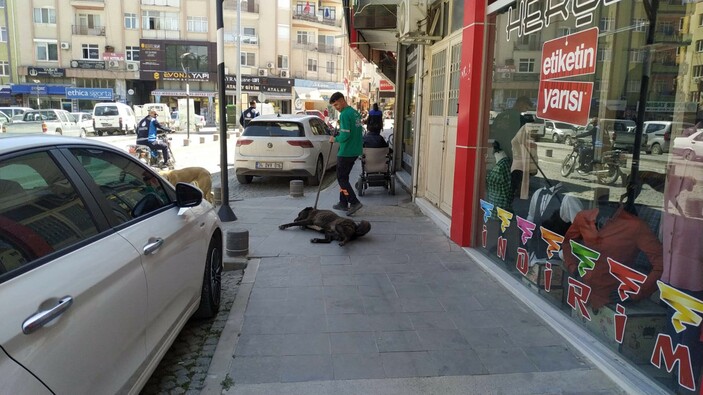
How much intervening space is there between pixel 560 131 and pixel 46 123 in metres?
25.0

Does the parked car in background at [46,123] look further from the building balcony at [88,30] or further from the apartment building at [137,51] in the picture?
the building balcony at [88,30]

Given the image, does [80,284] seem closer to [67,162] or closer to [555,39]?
[67,162]

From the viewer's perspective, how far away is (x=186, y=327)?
4207 millimetres

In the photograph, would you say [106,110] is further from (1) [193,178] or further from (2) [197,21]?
(1) [193,178]

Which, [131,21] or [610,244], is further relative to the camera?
[131,21]

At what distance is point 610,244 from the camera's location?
11.5 ft

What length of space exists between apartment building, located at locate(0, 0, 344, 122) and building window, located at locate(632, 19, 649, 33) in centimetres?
4546

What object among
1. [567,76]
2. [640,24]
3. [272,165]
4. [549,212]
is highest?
[640,24]

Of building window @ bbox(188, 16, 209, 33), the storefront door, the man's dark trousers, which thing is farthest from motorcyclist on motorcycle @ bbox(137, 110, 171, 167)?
building window @ bbox(188, 16, 209, 33)

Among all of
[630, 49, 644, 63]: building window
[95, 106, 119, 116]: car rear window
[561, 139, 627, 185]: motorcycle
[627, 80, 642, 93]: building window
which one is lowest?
[561, 139, 627, 185]: motorcycle

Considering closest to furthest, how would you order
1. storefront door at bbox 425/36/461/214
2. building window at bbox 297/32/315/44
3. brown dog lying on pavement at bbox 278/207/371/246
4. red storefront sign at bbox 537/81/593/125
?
red storefront sign at bbox 537/81/593/125 < brown dog lying on pavement at bbox 278/207/371/246 < storefront door at bbox 425/36/461/214 < building window at bbox 297/32/315/44

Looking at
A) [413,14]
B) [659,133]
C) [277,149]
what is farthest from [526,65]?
[277,149]

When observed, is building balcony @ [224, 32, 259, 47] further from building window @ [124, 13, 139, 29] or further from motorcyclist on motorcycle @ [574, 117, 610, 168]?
motorcyclist on motorcycle @ [574, 117, 610, 168]

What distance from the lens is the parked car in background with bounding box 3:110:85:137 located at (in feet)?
72.0
